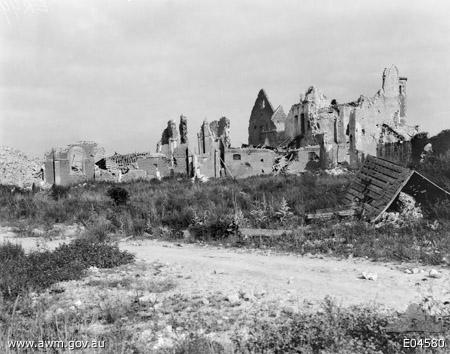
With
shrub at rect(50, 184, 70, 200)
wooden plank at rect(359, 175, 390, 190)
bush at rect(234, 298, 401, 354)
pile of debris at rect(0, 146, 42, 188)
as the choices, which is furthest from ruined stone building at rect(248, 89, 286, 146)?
bush at rect(234, 298, 401, 354)

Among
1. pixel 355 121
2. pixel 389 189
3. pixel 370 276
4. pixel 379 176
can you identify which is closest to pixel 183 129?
pixel 355 121

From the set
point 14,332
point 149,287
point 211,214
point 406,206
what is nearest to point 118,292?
point 149,287

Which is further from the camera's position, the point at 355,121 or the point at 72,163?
the point at 355,121

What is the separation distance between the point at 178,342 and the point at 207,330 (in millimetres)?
615

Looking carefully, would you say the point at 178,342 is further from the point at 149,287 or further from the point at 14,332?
the point at 149,287

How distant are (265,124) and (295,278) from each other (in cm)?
4402

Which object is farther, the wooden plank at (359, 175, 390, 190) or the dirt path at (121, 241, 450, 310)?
the wooden plank at (359, 175, 390, 190)

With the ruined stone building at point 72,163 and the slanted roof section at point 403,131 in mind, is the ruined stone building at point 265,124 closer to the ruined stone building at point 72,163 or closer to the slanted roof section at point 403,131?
the slanted roof section at point 403,131

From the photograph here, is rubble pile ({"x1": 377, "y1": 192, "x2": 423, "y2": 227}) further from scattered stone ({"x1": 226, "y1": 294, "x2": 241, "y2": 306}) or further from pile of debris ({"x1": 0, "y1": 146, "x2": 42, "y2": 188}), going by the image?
pile of debris ({"x1": 0, "y1": 146, "x2": 42, "y2": 188})

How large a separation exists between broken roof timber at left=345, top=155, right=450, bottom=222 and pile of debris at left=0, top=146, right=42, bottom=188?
24.8 meters

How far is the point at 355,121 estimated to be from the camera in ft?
121

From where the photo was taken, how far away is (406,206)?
10.2 meters

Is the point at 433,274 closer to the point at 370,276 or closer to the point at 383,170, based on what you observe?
the point at 370,276

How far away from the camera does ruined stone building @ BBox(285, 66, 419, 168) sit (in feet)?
120
